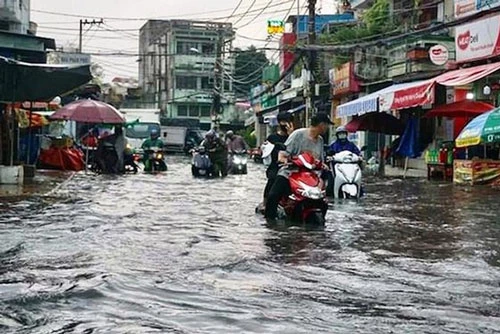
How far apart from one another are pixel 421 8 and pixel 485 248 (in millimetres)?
21829

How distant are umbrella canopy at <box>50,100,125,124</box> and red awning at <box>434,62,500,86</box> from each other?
908 cm

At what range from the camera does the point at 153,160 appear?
2553cm

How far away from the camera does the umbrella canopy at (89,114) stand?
22578 mm

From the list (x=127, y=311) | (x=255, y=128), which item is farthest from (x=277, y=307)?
(x=255, y=128)

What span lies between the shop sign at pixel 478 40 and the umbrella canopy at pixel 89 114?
9643 mm

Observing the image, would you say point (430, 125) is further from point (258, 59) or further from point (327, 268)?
point (258, 59)

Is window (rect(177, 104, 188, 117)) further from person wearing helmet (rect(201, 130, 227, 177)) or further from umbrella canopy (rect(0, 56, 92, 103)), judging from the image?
umbrella canopy (rect(0, 56, 92, 103))

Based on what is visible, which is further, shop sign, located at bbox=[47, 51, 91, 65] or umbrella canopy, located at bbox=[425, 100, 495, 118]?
shop sign, located at bbox=[47, 51, 91, 65]

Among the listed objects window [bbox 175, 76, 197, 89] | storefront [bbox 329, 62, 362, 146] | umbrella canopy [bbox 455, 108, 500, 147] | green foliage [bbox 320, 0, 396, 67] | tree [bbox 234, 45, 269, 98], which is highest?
tree [bbox 234, 45, 269, 98]

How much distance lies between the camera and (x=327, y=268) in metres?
6.82

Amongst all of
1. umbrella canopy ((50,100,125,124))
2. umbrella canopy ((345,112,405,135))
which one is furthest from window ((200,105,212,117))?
umbrella canopy ((50,100,125,124))

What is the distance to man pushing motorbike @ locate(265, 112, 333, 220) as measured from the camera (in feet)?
31.6

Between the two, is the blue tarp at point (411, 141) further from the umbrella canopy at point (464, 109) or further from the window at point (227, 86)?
the window at point (227, 86)

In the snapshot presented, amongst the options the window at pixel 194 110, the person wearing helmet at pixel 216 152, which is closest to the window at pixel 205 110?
the window at pixel 194 110
